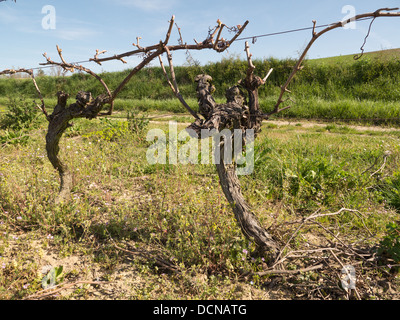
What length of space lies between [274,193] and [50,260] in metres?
3.04

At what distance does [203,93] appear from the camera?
2932 millimetres

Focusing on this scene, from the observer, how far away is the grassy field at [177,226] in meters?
2.61

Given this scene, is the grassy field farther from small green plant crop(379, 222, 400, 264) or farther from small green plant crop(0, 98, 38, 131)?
small green plant crop(0, 98, 38, 131)

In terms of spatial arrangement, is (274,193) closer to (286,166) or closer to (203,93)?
(286,166)

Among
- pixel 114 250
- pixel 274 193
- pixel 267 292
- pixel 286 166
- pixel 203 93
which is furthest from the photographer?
pixel 286 166

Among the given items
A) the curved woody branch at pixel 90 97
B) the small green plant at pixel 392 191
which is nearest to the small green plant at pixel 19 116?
the curved woody branch at pixel 90 97

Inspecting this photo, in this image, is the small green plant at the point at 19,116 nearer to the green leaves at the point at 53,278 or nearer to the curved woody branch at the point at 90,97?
the curved woody branch at the point at 90,97

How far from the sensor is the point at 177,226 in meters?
3.38

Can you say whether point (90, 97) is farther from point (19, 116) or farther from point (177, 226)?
point (19, 116)

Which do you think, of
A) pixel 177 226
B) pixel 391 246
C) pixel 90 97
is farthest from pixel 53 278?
pixel 391 246

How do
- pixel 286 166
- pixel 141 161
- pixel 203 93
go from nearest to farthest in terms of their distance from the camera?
pixel 203 93 < pixel 286 166 < pixel 141 161

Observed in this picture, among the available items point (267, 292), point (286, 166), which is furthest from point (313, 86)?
point (267, 292)

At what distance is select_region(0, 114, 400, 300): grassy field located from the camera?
2.61 meters

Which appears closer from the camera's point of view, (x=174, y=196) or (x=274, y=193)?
(x=174, y=196)
